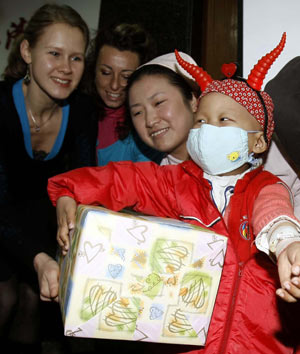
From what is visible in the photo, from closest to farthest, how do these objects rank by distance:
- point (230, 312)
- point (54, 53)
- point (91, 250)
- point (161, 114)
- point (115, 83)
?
point (91, 250)
point (230, 312)
point (161, 114)
point (54, 53)
point (115, 83)

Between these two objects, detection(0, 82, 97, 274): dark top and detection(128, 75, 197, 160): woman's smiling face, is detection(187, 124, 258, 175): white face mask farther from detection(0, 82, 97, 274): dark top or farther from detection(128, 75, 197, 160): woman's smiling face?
detection(0, 82, 97, 274): dark top

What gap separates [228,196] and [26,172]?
2.92ft

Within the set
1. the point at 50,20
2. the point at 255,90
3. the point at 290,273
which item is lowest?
the point at 290,273

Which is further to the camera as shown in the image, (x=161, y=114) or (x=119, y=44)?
(x=119, y=44)

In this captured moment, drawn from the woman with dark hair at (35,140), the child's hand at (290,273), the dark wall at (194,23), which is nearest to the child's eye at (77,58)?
the woman with dark hair at (35,140)

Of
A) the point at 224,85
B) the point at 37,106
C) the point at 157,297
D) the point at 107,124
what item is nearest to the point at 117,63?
the point at 107,124

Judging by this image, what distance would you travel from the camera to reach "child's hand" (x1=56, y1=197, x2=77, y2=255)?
0.92 m

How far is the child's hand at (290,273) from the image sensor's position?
0.66m

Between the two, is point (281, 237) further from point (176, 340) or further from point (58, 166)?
point (58, 166)

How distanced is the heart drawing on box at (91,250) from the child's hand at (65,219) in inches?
4.8

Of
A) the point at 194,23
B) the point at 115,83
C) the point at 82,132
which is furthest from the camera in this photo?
the point at 194,23

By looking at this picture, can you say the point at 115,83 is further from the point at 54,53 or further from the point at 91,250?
the point at 91,250

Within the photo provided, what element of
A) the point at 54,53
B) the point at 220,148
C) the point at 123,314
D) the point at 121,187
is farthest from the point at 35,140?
the point at 123,314

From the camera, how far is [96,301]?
0.80 metres
